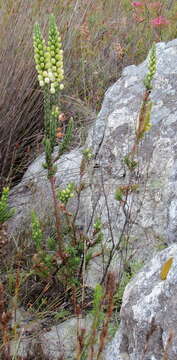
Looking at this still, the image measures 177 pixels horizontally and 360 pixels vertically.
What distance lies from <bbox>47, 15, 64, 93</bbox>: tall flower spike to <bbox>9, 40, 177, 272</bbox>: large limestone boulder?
63 cm

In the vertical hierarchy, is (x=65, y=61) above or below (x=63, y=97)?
above

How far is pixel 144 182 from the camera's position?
2.46 meters

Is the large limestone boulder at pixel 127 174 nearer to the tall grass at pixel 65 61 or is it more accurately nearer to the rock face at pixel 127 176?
the rock face at pixel 127 176

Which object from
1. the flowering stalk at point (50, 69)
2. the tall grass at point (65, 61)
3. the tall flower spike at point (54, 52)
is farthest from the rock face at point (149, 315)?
the tall grass at point (65, 61)

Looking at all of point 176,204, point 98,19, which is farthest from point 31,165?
point 98,19

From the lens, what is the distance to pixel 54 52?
1.78m

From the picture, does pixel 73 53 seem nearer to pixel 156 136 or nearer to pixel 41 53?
pixel 156 136

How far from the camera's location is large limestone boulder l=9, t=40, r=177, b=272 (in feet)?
7.85

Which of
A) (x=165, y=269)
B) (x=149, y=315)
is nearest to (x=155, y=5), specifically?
(x=165, y=269)

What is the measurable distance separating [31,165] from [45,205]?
544mm

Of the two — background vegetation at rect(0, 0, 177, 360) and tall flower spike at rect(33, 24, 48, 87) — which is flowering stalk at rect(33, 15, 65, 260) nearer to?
tall flower spike at rect(33, 24, 48, 87)

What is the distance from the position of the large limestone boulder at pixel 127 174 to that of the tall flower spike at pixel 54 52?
2.08ft

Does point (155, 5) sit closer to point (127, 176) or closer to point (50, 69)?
point (127, 176)

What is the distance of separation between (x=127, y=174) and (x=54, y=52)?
964 millimetres
